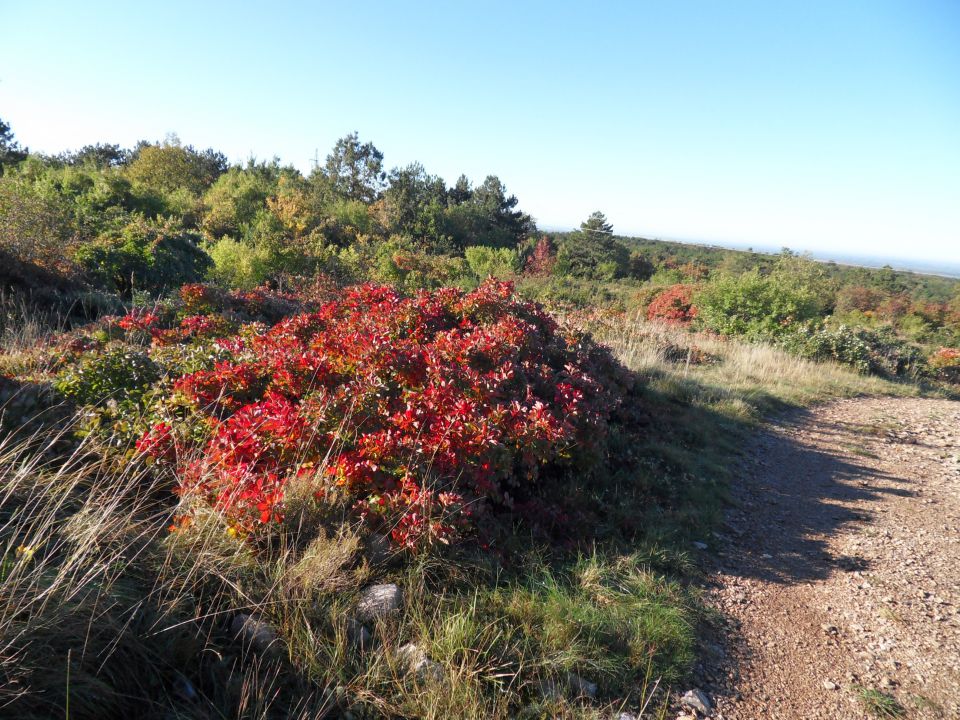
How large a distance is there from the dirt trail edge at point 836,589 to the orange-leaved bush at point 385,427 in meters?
1.32

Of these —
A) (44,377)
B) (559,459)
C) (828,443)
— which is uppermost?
(44,377)

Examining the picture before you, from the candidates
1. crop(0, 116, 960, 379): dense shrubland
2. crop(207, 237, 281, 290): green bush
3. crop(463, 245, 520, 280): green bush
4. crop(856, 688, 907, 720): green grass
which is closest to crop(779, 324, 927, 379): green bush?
crop(0, 116, 960, 379): dense shrubland

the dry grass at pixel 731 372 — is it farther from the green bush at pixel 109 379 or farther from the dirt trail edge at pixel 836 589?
the green bush at pixel 109 379

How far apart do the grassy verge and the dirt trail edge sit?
1.02 feet

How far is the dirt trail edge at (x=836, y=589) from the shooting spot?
243 centimetres

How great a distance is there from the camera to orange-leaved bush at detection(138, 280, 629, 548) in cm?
267

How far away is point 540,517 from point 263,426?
1.77m

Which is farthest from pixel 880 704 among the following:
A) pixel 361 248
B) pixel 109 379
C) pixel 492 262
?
pixel 492 262

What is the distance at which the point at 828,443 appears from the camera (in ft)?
21.1

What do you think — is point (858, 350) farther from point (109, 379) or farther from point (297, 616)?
point (109, 379)

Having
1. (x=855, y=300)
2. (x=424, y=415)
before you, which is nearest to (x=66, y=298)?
(x=424, y=415)

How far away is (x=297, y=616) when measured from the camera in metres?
2.17

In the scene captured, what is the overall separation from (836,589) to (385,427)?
294 centimetres

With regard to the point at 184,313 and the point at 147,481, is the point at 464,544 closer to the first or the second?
the point at 147,481
